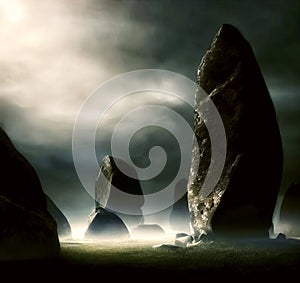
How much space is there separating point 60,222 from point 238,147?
1989 inches

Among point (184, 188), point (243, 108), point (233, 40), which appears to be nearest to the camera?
point (243, 108)

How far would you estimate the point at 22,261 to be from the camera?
1978 cm

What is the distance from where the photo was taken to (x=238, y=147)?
37.1m

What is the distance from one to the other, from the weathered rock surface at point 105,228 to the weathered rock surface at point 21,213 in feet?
118

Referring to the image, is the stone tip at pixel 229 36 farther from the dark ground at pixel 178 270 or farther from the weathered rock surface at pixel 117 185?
the weathered rock surface at pixel 117 185

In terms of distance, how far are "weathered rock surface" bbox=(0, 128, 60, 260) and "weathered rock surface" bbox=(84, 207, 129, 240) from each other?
3609 centimetres

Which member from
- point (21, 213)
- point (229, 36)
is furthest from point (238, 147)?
point (21, 213)

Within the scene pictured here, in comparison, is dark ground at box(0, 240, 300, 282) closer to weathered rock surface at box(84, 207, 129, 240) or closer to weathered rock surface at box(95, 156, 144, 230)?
weathered rock surface at box(84, 207, 129, 240)

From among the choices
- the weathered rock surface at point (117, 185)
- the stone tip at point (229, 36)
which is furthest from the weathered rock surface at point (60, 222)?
→ the stone tip at point (229, 36)

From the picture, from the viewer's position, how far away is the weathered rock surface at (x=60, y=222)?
76169mm

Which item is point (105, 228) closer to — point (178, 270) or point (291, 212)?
point (291, 212)

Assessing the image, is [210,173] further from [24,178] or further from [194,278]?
[194,278]

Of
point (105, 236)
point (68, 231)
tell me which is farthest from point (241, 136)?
point (68, 231)

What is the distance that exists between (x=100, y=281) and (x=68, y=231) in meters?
66.9
